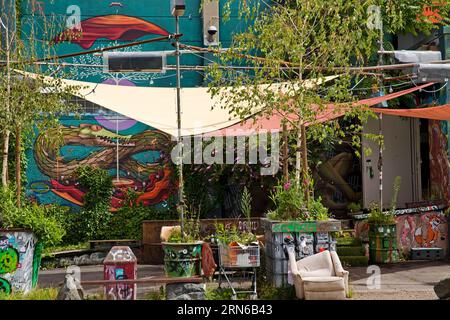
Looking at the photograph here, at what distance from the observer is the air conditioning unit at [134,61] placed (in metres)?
12.5

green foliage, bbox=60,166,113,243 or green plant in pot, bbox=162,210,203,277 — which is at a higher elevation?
green foliage, bbox=60,166,113,243

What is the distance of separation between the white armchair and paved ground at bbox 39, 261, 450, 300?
511 millimetres

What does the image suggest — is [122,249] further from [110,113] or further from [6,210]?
[110,113]

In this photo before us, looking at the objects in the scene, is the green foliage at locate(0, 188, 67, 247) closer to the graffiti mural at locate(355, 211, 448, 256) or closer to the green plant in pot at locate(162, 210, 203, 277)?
the green plant in pot at locate(162, 210, 203, 277)

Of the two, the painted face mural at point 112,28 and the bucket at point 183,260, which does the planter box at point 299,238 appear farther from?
the painted face mural at point 112,28

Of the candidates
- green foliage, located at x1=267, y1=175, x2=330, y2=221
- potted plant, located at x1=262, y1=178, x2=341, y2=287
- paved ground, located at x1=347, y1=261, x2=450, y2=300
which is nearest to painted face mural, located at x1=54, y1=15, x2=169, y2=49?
paved ground, located at x1=347, y1=261, x2=450, y2=300

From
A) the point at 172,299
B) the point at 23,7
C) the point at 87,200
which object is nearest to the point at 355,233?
the point at 87,200

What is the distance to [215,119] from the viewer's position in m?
13.4

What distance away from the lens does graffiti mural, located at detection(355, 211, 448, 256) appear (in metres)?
15.7

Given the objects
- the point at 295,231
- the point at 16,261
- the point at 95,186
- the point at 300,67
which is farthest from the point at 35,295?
the point at 95,186

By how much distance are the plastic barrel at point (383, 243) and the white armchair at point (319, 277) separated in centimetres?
502

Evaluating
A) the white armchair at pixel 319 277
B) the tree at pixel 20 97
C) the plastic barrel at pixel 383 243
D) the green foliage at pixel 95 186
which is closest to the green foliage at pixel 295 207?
the white armchair at pixel 319 277

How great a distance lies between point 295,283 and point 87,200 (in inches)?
337

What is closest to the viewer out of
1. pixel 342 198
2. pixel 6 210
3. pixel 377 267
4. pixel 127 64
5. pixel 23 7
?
pixel 6 210
